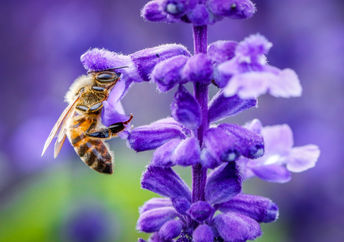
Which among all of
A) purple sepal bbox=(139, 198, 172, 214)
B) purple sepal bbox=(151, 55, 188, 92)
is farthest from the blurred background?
purple sepal bbox=(151, 55, 188, 92)

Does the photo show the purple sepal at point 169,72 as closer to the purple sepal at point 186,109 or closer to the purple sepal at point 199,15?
the purple sepal at point 186,109

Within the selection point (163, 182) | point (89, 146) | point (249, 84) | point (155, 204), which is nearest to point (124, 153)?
point (89, 146)

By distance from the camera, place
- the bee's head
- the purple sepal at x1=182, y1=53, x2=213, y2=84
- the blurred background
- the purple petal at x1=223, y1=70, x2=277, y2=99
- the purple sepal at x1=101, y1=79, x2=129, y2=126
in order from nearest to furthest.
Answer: the purple petal at x1=223, y1=70, x2=277, y2=99 < the purple sepal at x1=182, y1=53, x2=213, y2=84 < the purple sepal at x1=101, y1=79, x2=129, y2=126 < the bee's head < the blurred background

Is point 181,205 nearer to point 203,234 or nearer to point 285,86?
point 203,234

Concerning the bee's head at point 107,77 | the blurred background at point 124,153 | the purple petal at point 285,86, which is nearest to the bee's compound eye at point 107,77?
the bee's head at point 107,77

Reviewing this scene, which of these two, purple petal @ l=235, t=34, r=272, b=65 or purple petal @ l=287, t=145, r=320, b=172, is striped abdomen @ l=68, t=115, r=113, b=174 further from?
purple petal @ l=235, t=34, r=272, b=65

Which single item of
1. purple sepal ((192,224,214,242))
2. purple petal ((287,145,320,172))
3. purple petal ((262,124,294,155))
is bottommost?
purple sepal ((192,224,214,242))

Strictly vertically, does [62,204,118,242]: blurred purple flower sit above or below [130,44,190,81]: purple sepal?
below

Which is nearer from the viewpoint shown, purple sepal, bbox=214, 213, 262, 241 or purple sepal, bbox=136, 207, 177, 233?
purple sepal, bbox=214, 213, 262, 241

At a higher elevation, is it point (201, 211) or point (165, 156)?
point (165, 156)
